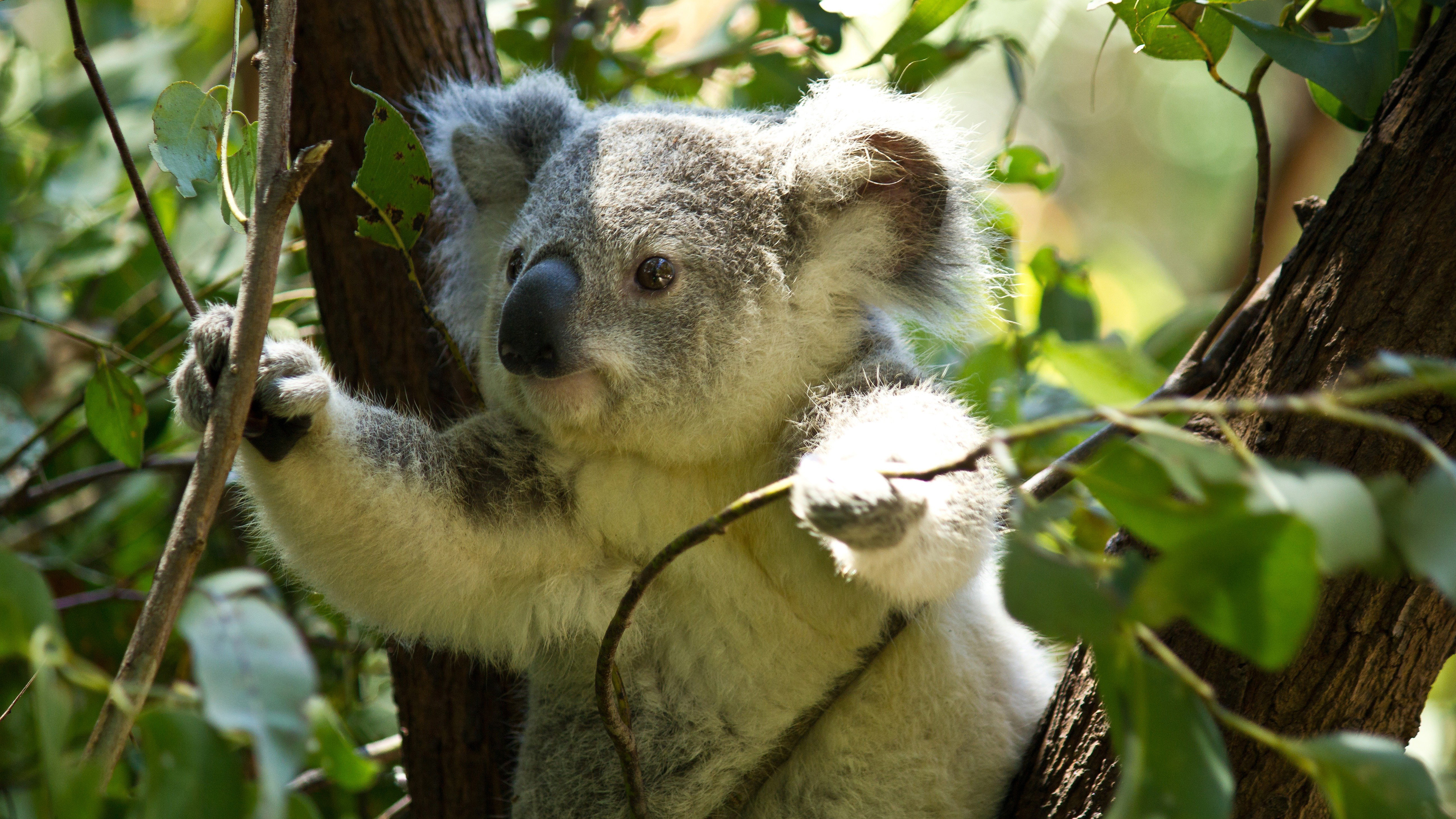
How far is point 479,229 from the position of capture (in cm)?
211

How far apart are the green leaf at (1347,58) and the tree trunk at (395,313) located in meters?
1.58

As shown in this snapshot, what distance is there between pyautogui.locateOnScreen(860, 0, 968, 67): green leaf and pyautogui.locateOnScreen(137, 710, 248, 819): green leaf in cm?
132

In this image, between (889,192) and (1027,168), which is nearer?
(889,192)

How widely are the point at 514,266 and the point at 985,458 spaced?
86cm

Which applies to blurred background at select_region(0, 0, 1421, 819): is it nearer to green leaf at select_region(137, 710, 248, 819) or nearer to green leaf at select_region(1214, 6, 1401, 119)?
green leaf at select_region(1214, 6, 1401, 119)

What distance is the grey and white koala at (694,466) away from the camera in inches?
64.4

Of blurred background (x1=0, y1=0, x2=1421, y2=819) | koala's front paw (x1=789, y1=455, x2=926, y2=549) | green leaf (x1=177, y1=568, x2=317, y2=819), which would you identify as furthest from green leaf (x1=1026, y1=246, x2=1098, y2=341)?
green leaf (x1=177, y1=568, x2=317, y2=819)

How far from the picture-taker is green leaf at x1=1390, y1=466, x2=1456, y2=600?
72cm

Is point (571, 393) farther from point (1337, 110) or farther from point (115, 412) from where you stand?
point (1337, 110)

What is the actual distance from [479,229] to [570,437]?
2.01 ft

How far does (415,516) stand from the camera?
1672mm

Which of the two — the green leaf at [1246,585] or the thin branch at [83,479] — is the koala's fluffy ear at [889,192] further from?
the thin branch at [83,479]

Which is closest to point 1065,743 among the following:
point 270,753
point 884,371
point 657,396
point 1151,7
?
point 884,371

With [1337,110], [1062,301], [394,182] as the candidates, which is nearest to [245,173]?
[394,182]
